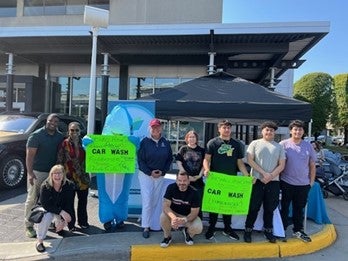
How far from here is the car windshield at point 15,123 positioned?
29.7 ft

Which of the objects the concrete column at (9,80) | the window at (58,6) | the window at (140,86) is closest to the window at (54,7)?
the window at (58,6)

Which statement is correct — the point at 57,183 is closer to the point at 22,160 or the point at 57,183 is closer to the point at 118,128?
the point at 118,128

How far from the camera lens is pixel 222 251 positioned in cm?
509

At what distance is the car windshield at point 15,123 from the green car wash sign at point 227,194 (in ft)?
19.0

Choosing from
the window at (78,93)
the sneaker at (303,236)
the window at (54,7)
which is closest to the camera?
the sneaker at (303,236)

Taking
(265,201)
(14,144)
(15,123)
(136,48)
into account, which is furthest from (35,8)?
(265,201)

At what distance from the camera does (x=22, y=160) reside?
8555 mm

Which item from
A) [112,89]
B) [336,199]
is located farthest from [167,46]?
[336,199]

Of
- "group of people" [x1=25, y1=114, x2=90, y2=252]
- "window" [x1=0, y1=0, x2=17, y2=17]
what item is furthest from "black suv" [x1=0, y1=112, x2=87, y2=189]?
"window" [x1=0, y1=0, x2=17, y2=17]

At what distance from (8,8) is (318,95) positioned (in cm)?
3516

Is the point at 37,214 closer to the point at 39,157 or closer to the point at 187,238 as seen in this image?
the point at 39,157

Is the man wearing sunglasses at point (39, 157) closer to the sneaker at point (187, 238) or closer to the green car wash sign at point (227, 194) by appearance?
the sneaker at point (187, 238)

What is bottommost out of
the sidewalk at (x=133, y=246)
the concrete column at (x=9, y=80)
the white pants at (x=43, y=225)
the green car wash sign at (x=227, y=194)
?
the sidewalk at (x=133, y=246)

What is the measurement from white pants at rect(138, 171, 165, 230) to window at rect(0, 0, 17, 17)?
18502 millimetres
